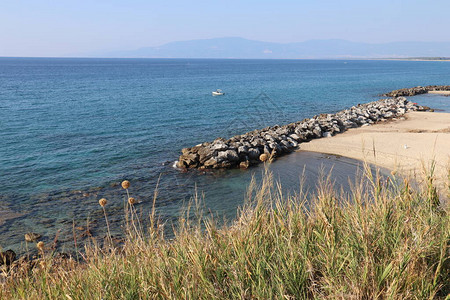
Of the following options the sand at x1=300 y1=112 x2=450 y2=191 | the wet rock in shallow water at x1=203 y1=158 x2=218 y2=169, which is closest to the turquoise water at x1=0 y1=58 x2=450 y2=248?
the wet rock in shallow water at x1=203 y1=158 x2=218 y2=169

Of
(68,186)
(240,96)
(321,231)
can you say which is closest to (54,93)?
(240,96)

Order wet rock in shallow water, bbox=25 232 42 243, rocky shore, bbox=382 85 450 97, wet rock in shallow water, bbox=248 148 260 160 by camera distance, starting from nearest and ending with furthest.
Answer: wet rock in shallow water, bbox=25 232 42 243 < wet rock in shallow water, bbox=248 148 260 160 < rocky shore, bbox=382 85 450 97

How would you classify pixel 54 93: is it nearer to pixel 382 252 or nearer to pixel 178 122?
pixel 178 122

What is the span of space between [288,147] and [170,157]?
784cm

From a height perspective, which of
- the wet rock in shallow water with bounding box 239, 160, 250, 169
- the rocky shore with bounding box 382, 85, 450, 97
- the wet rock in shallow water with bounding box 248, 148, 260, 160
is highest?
the rocky shore with bounding box 382, 85, 450, 97

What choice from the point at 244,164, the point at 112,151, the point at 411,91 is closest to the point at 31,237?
the point at 244,164

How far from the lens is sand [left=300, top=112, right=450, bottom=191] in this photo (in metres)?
18.6

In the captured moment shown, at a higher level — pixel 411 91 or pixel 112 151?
pixel 411 91

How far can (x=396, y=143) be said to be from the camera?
22062 millimetres

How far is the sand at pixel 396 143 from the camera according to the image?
18.6 meters

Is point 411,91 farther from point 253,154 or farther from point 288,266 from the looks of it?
point 288,266

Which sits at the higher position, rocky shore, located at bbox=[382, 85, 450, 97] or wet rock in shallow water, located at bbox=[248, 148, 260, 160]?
rocky shore, located at bbox=[382, 85, 450, 97]

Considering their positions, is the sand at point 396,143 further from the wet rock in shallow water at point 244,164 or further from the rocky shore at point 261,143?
the wet rock in shallow water at point 244,164

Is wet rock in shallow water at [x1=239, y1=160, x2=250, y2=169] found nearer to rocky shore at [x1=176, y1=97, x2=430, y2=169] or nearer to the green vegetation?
rocky shore at [x1=176, y1=97, x2=430, y2=169]
